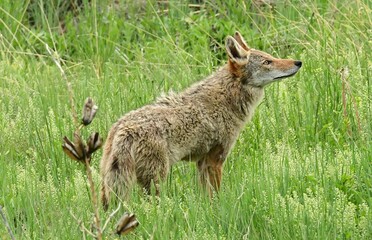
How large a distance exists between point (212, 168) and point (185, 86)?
A: 5.26 feet

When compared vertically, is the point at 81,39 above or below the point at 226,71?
below

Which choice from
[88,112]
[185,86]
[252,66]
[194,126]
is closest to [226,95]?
[252,66]

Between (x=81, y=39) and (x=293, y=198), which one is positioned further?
(x=81, y=39)

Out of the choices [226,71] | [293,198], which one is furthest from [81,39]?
[293,198]

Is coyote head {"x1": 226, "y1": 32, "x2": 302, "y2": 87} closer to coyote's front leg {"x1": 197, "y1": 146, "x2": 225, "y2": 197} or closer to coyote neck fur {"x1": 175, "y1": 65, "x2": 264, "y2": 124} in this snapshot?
coyote neck fur {"x1": 175, "y1": 65, "x2": 264, "y2": 124}

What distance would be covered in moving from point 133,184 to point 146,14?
17.4 feet

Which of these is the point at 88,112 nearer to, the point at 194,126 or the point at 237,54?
the point at 194,126

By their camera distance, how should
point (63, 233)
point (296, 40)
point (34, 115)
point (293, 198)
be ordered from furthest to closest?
point (296, 40) → point (34, 115) → point (293, 198) → point (63, 233)

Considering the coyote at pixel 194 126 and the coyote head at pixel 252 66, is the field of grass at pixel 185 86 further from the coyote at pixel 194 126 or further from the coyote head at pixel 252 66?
the coyote head at pixel 252 66

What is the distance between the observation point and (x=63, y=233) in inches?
207

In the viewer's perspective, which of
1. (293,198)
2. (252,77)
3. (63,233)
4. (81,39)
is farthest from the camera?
(81,39)

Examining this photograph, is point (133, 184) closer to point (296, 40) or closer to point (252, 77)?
point (252, 77)

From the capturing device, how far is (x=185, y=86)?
8125 mm

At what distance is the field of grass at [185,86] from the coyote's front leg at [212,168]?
0.32 ft
